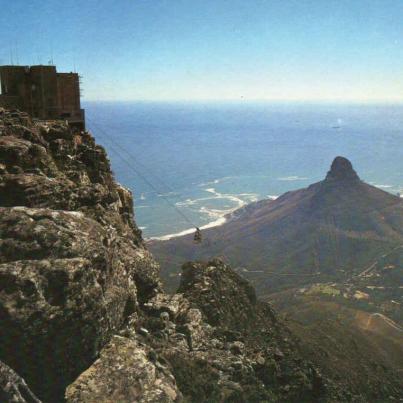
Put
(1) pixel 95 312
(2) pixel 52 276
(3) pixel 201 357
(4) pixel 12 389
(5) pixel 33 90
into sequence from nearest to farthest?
(4) pixel 12 389 < (2) pixel 52 276 < (1) pixel 95 312 < (3) pixel 201 357 < (5) pixel 33 90

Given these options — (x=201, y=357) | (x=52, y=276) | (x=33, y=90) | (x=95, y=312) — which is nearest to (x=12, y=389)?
(x=52, y=276)

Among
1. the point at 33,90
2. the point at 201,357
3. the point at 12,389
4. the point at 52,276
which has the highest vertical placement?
the point at 33,90

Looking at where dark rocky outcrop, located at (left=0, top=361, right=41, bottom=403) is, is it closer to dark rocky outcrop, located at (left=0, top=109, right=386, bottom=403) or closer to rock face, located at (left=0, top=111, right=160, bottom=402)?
dark rocky outcrop, located at (left=0, top=109, right=386, bottom=403)

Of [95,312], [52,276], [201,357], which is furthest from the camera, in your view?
[201,357]

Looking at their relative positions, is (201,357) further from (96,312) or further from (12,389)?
(12,389)

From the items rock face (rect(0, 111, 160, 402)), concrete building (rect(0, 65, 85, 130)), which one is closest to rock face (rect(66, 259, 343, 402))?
rock face (rect(0, 111, 160, 402))

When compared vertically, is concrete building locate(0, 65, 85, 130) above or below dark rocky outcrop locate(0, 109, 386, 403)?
above

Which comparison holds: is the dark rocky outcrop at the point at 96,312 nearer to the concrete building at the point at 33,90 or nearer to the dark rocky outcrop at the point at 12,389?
the dark rocky outcrop at the point at 12,389
